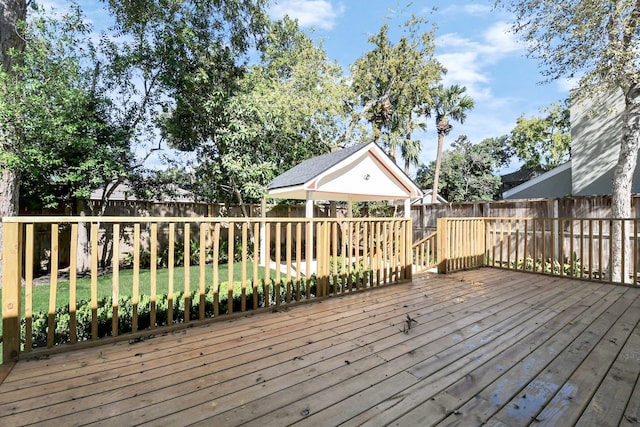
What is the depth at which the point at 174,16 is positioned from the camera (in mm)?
7934

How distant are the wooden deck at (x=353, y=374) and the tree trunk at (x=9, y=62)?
17.8 ft

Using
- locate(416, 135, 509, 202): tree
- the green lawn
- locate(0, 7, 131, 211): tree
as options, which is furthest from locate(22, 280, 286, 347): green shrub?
locate(416, 135, 509, 202): tree

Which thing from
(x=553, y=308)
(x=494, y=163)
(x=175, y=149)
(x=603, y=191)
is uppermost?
(x=494, y=163)

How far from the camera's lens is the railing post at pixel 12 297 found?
2.16m

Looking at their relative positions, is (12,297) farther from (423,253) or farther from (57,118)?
(423,253)

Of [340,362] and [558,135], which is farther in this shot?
[558,135]

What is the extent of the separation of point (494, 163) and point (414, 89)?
1300 centimetres

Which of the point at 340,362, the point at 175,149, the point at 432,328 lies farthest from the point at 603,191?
the point at 175,149

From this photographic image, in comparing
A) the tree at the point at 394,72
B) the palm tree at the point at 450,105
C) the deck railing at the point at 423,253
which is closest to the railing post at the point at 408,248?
the deck railing at the point at 423,253

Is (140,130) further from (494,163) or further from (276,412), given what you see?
(494,163)

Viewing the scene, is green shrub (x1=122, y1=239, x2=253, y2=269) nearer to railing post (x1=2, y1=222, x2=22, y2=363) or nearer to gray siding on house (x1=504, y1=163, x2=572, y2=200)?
railing post (x1=2, y1=222, x2=22, y2=363)

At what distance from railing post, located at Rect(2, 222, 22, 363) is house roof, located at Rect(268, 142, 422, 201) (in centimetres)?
444

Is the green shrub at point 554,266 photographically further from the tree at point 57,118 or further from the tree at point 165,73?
the tree at point 57,118

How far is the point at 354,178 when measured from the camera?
682 centimetres
